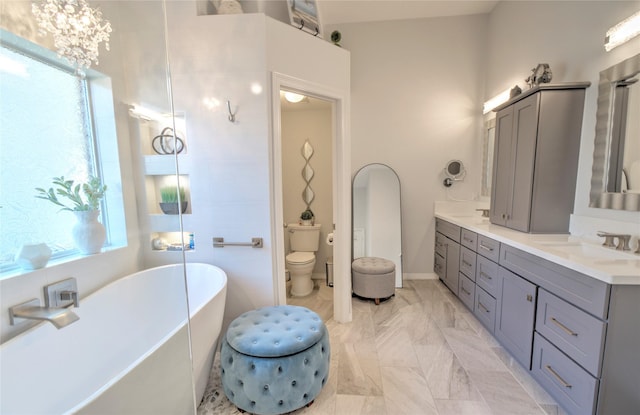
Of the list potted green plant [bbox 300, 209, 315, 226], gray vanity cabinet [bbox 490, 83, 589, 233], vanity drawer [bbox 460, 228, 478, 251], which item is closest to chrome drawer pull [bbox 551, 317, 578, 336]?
gray vanity cabinet [bbox 490, 83, 589, 233]

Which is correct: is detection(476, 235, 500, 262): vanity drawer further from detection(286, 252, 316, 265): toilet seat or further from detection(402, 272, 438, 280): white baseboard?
detection(286, 252, 316, 265): toilet seat

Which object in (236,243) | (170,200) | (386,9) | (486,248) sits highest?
(386,9)

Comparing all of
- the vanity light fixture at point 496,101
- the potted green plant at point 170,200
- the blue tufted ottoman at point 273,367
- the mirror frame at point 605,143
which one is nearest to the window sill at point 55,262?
the potted green plant at point 170,200

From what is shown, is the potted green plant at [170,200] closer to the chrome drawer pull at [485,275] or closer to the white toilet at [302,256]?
the white toilet at [302,256]

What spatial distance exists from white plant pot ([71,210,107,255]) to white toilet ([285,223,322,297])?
1.67 metres

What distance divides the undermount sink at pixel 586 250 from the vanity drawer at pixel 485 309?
2.07ft

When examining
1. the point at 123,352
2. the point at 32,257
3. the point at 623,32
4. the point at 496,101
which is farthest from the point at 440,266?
the point at 32,257

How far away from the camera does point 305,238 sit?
10.2ft

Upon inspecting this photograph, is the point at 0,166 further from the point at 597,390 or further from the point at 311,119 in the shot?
the point at 597,390

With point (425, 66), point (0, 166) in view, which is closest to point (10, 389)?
point (0, 166)

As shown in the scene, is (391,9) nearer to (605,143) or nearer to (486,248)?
(605,143)

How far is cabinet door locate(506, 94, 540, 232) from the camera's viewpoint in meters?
1.90

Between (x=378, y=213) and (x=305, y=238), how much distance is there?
0.97m

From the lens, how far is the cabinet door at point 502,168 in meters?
2.19
